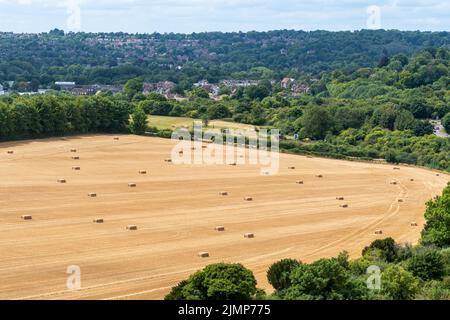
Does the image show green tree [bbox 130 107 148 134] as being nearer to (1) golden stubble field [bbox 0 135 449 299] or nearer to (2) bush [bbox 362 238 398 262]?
(1) golden stubble field [bbox 0 135 449 299]

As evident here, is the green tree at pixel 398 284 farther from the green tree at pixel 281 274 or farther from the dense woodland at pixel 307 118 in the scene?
the dense woodland at pixel 307 118

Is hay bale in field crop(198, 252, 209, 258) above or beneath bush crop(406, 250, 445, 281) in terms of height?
beneath

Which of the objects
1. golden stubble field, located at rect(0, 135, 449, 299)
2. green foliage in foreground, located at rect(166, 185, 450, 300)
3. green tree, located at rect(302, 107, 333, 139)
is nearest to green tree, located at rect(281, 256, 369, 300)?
green foliage in foreground, located at rect(166, 185, 450, 300)

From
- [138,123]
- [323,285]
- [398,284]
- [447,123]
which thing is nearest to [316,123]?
[447,123]

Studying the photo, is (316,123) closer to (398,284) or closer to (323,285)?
(398,284)
